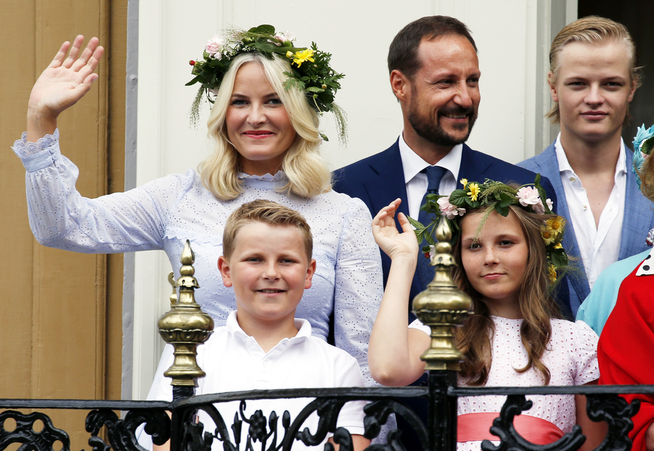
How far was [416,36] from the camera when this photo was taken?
12.3ft

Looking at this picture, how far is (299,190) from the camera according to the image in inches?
127

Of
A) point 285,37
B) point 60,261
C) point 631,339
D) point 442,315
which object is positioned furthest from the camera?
point 60,261

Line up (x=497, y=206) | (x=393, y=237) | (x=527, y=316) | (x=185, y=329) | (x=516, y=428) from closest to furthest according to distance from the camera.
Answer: (x=185, y=329) < (x=516, y=428) < (x=393, y=237) < (x=527, y=316) < (x=497, y=206)

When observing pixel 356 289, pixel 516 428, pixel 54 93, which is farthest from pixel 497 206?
pixel 54 93

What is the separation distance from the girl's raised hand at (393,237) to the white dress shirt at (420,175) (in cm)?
75

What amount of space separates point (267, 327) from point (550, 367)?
890 millimetres

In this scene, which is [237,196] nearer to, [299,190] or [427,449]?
[299,190]

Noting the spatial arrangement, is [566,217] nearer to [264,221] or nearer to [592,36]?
[592,36]

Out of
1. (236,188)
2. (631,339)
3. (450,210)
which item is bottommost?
(631,339)

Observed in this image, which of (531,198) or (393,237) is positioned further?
(531,198)

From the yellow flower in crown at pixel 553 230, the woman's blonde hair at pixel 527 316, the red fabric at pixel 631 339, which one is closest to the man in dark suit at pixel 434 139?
the yellow flower in crown at pixel 553 230

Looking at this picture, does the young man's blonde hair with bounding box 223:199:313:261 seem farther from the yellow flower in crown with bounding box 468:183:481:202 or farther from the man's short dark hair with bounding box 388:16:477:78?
the man's short dark hair with bounding box 388:16:477:78

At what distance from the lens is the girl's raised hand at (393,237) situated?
275 centimetres

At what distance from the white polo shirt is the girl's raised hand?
35cm
